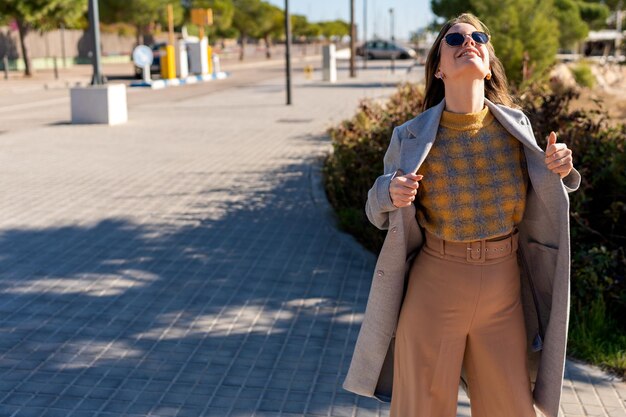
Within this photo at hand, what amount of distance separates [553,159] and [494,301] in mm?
519

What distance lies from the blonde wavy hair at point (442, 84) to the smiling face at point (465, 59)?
0.28ft

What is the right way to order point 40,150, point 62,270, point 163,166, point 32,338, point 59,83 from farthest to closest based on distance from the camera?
point 59,83
point 40,150
point 163,166
point 62,270
point 32,338

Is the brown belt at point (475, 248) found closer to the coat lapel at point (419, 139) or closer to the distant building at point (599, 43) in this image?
the coat lapel at point (419, 139)

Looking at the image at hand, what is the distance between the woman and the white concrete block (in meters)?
14.5

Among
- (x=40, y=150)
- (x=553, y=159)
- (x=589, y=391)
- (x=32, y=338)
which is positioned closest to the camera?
(x=553, y=159)

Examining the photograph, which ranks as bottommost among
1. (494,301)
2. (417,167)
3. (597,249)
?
(597,249)

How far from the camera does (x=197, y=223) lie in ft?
26.5

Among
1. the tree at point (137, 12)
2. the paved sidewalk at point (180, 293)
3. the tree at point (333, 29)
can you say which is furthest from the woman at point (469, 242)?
the tree at point (333, 29)

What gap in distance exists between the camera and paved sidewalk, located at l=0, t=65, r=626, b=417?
14.5 feet

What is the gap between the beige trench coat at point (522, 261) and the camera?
2865 mm

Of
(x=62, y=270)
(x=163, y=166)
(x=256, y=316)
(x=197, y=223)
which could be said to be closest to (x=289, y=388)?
(x=256, y=316)

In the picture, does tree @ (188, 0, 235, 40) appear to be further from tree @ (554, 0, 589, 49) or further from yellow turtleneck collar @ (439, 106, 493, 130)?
yellow turtleneck collar @ (439, 106, 493, 130)

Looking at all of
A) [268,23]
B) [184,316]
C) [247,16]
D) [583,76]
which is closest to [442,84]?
[184,316]

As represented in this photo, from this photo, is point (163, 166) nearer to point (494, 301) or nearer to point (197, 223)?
point (197, 223)
